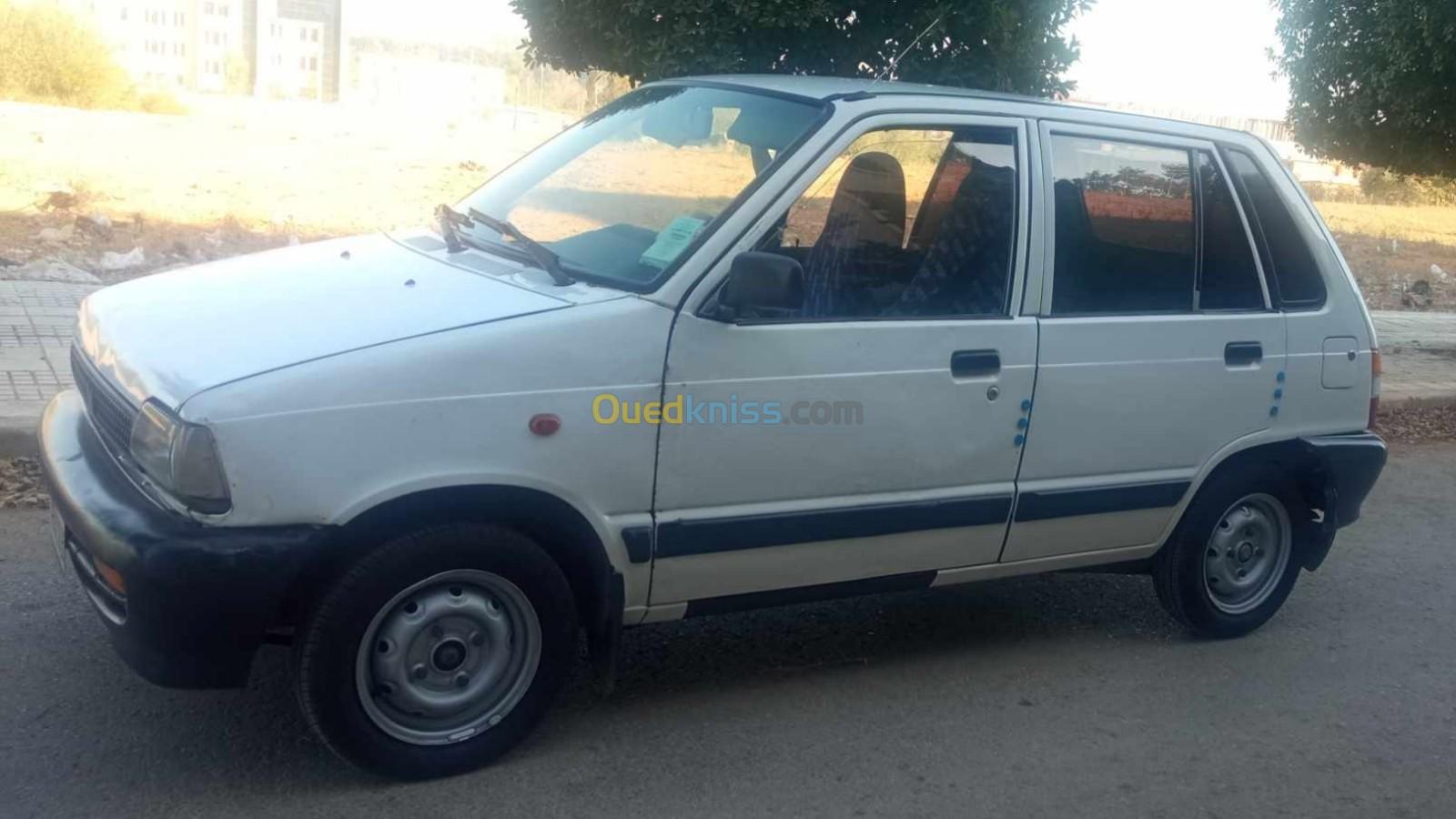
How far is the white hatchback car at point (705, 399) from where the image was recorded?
3486mm

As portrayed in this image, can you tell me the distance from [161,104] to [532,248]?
3365cm

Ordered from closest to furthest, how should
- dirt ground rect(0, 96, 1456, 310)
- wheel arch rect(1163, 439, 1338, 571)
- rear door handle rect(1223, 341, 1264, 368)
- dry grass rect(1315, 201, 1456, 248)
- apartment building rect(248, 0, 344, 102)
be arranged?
1. rear door handle rect(1223, 341, 1264, 368)
2. wheel arch rect(1163, 439, 1338, 571)
3. dirt ground rect(0, 96, 1456, 310)
4. dry grass rect(1315, 201, 1456, 248)
5. apartment building rect(248, 0, 344, 102)

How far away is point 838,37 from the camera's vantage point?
23.7 ft

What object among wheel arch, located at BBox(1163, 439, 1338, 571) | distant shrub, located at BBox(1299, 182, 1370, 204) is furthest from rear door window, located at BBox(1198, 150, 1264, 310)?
distant shrub, located at BBox(1299, 182, 1370, 204)

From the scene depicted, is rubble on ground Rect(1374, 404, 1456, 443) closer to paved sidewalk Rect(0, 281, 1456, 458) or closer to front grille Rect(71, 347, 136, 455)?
paved sidewalk Rect(0, 281, 1456, 458)

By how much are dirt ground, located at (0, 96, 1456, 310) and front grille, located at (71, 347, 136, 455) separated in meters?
1.44

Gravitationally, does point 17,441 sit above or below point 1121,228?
below

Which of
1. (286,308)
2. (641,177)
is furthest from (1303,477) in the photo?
(286,308)

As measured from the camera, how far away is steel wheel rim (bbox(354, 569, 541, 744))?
368cm

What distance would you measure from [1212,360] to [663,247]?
6.71ft

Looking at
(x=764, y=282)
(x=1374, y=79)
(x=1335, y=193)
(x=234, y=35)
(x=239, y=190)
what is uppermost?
(x=1374, y=79)

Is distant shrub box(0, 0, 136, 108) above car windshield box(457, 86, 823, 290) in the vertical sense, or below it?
below

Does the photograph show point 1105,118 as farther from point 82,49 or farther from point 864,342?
point 82,49

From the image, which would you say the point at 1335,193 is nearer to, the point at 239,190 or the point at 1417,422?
the point at 239,190
